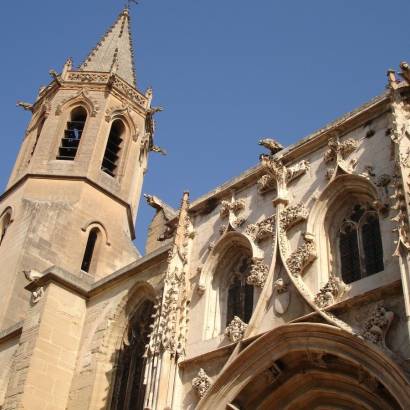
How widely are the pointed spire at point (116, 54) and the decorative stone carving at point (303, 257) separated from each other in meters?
14.9

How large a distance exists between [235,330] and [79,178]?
11.4 meters

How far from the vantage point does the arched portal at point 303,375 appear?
853cm

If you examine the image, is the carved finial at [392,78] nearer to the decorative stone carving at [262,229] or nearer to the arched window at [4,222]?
the decorative stone carving at [262,229]

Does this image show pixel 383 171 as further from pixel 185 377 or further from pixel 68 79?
pixel 68 79

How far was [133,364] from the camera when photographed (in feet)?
43.1

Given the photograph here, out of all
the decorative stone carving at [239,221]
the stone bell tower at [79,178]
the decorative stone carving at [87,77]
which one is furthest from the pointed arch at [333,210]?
the decorative stone carving at [87,77]

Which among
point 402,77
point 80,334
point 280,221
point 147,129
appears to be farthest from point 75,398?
point 147,129

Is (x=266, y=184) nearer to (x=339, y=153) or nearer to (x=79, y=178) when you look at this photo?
(x=339, y=153)

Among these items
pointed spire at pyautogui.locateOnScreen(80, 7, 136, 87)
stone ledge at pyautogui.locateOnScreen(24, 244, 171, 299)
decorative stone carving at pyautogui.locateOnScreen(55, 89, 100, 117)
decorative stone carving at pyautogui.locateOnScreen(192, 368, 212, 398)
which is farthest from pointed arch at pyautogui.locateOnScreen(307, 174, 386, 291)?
pointed spire at pyautogui.locateOnScreen(80, 7, 136, 87)

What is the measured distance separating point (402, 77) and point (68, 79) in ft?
51.8

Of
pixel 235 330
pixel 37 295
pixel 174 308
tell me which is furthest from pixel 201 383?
pixel 37 295

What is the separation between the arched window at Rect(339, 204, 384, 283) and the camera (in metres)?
9.57

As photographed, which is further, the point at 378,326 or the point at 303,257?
the point at 303,257

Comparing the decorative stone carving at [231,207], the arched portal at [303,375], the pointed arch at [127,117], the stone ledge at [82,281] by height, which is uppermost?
the pointed arch at [127,117]
